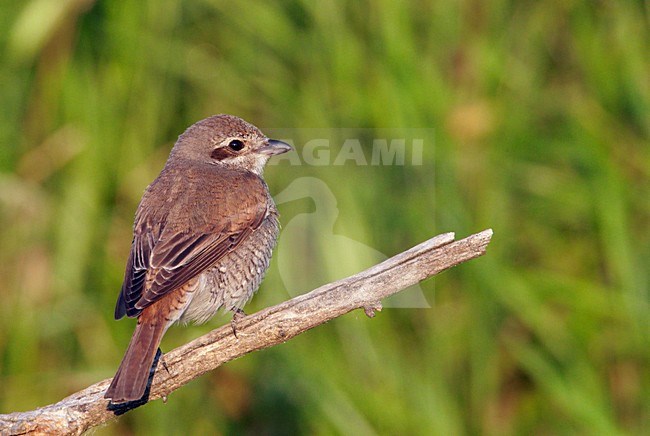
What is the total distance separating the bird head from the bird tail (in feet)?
3.52

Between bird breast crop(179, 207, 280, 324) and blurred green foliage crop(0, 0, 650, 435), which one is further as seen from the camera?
blurred green foliage crop(0, 0, 650, 435)

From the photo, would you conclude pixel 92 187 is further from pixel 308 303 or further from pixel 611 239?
pixel 611 239

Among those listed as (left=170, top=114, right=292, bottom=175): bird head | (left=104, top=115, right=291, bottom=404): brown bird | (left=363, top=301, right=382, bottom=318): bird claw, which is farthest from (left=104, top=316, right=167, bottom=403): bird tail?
(left=170, top=114, right=292, bottom=175): bird head

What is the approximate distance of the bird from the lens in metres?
5.35

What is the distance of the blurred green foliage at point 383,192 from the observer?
5.33 meters

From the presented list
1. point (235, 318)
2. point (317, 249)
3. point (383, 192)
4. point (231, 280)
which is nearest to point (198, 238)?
point (231, 280)

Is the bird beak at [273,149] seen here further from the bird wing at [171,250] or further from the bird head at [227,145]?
the bird wing at [171,250]

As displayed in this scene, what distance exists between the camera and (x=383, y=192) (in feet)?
18.1

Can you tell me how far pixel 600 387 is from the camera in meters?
5.38

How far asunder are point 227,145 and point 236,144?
43 millimetres

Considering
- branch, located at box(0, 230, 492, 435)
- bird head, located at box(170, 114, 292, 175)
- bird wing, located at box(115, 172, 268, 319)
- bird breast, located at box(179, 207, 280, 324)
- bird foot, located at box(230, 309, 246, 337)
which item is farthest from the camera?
bird head, located at box(170, 114, 292, 175)

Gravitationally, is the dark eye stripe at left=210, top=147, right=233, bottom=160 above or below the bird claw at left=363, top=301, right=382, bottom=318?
above

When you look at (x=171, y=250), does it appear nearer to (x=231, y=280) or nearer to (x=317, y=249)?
(x=231, y=280)

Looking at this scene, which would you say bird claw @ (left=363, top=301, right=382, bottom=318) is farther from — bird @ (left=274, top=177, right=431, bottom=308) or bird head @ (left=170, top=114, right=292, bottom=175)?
bird @ (left=274, top=177, right=431, bottom=308)
